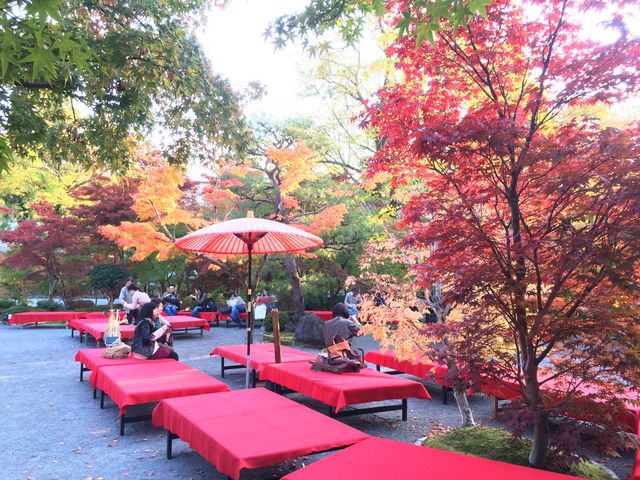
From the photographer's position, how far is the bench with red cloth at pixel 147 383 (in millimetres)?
4996

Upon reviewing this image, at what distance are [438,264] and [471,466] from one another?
1600mm

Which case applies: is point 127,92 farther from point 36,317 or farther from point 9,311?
point 9,311

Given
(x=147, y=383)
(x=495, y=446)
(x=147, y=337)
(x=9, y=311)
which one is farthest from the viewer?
(x=9, y=311)

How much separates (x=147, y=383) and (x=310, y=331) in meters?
6.57

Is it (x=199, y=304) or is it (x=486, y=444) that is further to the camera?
(x=199, y=304)

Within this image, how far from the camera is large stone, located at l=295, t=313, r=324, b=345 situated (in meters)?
11.6

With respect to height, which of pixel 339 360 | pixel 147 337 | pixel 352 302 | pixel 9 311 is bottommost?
pixel 9 311

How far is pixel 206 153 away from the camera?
8414 mm

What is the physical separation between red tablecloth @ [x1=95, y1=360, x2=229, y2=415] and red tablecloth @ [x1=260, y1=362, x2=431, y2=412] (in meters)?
0.96

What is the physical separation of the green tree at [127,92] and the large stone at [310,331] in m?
5.35

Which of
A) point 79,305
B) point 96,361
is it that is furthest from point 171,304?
point 96,361

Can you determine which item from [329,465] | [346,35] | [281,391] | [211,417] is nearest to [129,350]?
[281,391]

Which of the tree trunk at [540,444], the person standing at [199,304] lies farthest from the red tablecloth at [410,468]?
the person standing at [199,304]

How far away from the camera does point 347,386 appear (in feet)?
17.1
